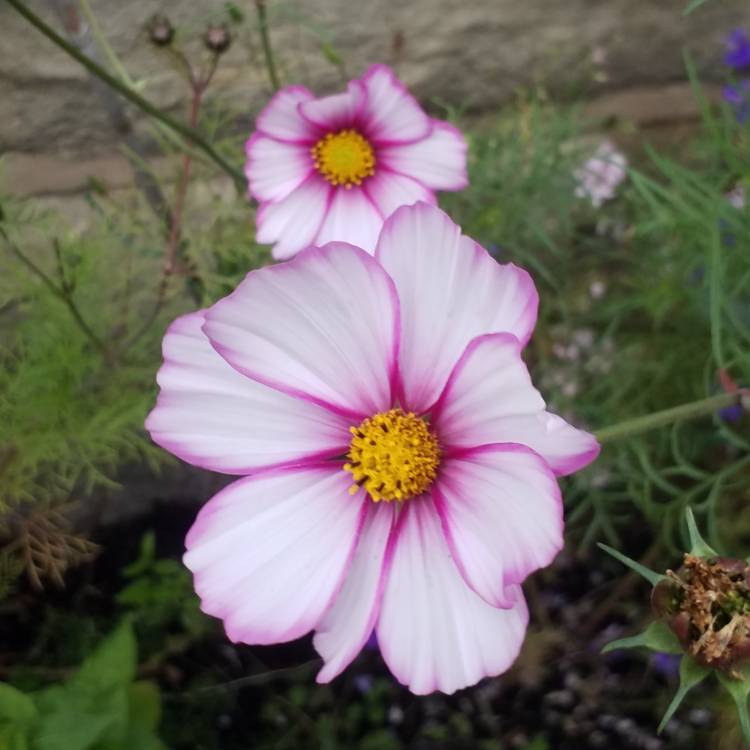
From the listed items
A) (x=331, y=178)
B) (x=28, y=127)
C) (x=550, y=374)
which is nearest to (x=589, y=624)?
(x=550, y=374)

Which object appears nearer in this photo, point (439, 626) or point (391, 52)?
point (439, 626)

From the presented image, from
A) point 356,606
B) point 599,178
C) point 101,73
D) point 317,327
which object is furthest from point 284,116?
point 599,178

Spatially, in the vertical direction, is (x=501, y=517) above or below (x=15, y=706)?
above

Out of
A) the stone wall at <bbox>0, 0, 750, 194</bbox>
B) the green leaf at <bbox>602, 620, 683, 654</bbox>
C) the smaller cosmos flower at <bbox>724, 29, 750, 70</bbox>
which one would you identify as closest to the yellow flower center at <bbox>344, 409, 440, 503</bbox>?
the green leaf at <bbox>602, 620, 683, 654</bbox>

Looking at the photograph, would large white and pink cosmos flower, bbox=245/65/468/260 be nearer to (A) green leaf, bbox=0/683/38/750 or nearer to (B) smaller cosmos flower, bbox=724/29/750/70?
(A) green leaf, bbox=0/683/38/750

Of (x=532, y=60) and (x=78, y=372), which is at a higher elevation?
(x=532, y=60)

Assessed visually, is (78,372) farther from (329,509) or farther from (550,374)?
(550,374)

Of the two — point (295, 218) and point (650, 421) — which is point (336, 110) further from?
point (650, 421)
